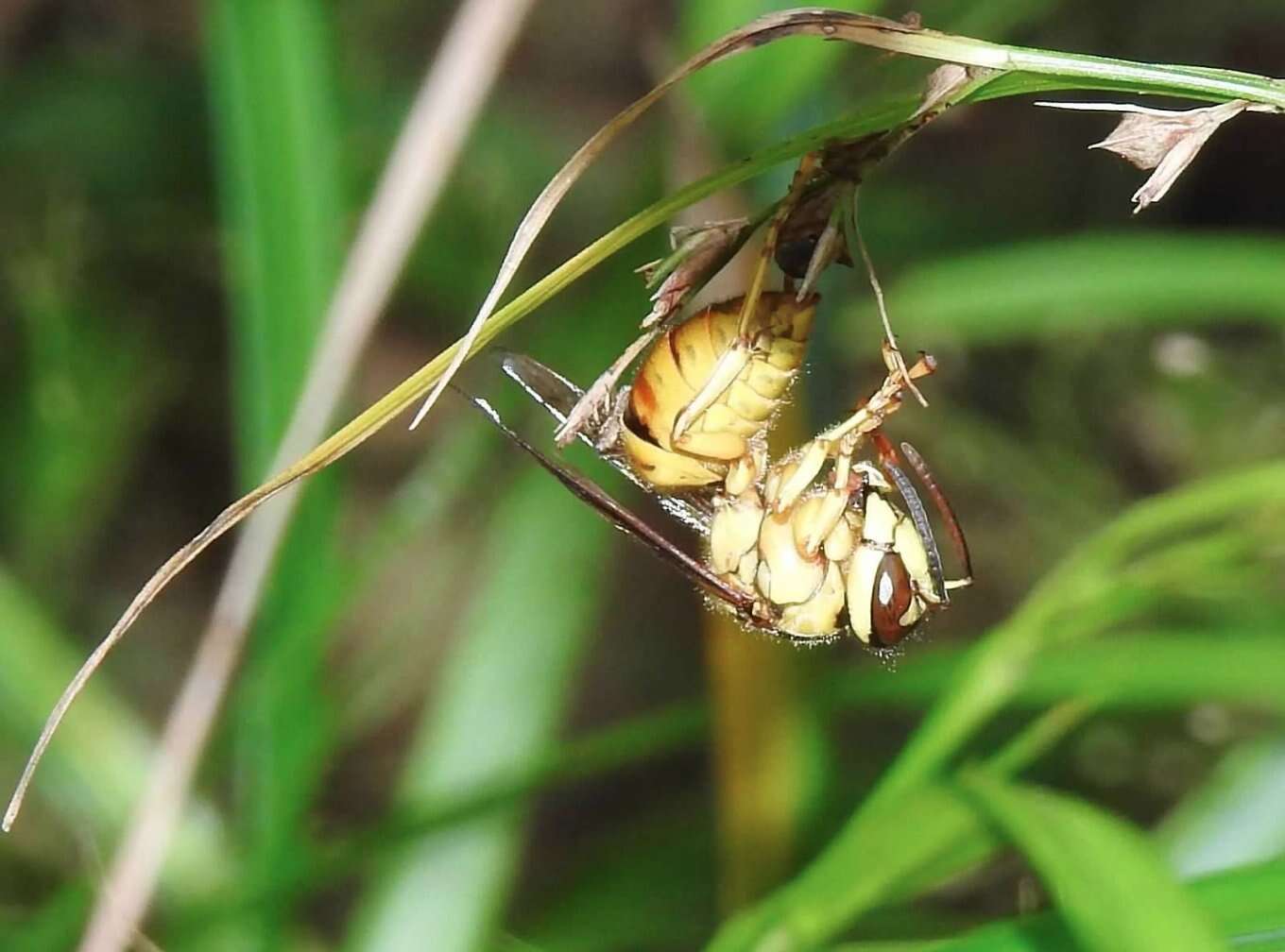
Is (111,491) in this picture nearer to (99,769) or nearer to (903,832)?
(99,769)

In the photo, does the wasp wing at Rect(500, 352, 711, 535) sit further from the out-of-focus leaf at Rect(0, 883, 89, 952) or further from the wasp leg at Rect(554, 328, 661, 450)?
the out-of-focus leaf at Rect(0, 883, 89, 952)

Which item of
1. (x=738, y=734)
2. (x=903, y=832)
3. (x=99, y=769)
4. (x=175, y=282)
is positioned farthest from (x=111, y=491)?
(x=903, y=832)

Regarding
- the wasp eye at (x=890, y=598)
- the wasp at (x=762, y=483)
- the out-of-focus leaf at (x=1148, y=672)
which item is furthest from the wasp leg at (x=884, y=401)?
the out-of-focus leaf at (x=1148, y=672)

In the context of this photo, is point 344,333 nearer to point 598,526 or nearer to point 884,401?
point 884,401

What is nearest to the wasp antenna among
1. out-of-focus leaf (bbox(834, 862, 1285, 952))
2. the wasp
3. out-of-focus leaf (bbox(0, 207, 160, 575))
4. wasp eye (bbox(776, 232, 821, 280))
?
the wasp

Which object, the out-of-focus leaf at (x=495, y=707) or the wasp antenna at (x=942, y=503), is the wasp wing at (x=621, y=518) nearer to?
the wasp antenna at (x=942, y=503)

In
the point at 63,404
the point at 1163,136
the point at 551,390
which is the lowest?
the point at 1163,136

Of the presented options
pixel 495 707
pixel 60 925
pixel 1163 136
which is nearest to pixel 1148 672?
pixel 495 707
